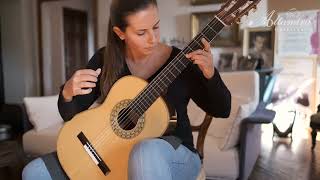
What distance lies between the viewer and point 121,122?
1.01m

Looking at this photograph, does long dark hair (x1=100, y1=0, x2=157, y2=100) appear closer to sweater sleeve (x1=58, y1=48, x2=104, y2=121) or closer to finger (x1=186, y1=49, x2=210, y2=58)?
sweater sleeve (x1=58, y1=48, x2=104, y2=121)

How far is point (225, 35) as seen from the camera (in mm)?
2910

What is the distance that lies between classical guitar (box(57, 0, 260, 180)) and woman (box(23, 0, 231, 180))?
42 mm

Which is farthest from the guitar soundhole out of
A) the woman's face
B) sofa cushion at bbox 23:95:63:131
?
sofa cushion at bbox 23:95:63:131

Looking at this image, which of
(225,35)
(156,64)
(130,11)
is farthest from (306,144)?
(130,11)

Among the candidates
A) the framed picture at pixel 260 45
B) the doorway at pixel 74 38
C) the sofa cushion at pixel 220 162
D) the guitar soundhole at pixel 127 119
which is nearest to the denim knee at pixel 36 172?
the guitar soundhole at pixel 127 119

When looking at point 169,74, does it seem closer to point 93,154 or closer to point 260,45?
point 93,154

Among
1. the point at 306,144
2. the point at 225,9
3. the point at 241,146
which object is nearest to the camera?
the point at 225,9

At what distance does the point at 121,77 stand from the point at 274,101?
1.88 metres

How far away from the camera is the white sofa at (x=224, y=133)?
199 centimetres

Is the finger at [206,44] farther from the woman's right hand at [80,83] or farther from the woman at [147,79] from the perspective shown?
the woman's right hand at [80,83]

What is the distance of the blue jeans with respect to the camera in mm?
848

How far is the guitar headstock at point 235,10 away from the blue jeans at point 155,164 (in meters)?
0.40

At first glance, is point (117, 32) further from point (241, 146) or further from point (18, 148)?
point (18, 148)
